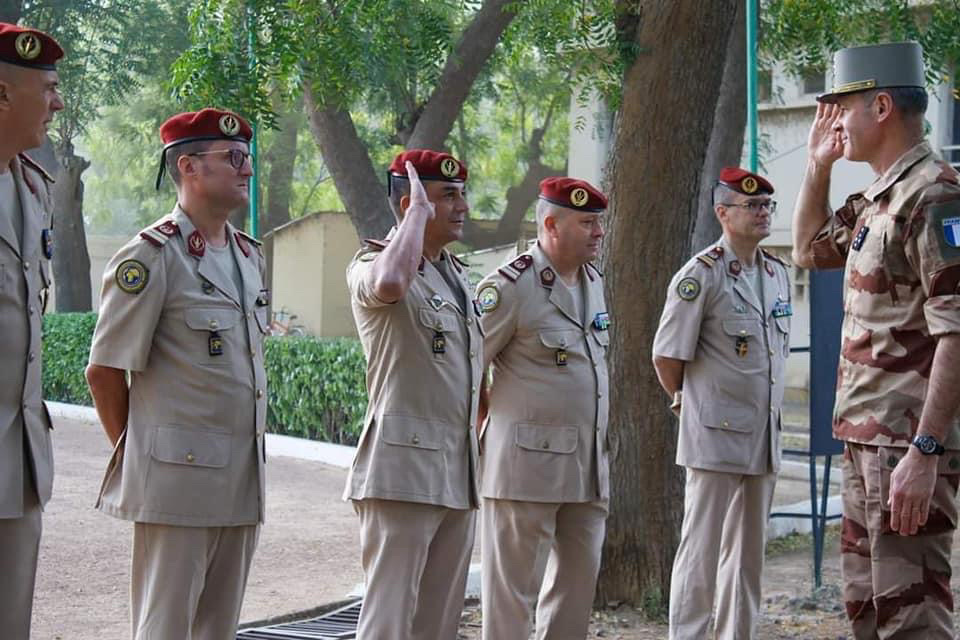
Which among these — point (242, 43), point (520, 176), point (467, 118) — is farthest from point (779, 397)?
point (520, 176)

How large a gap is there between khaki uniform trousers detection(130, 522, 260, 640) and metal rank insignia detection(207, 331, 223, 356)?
0.57 metres

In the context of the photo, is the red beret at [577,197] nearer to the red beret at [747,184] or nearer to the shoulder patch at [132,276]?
the red beret at [747,184]

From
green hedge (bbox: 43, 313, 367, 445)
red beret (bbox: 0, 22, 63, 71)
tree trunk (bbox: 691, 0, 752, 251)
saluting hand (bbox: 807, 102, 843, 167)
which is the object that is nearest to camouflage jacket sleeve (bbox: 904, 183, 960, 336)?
saluting hand (bbox: 807, 102, 843, 167)

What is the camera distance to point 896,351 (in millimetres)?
3924

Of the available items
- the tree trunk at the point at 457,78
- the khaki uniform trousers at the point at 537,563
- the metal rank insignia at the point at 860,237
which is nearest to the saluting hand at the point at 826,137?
the metal rank insignia at the point at 860,237

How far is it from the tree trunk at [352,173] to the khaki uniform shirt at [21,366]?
9892 mm

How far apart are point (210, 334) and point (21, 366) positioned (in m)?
0.76

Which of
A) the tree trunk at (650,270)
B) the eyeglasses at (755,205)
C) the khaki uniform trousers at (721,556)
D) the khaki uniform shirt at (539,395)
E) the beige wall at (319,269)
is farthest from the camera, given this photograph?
the beige wall at (319,269)

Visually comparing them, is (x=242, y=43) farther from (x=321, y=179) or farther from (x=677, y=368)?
(x=321, y=179)

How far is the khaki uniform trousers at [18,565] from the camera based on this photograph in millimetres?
3742

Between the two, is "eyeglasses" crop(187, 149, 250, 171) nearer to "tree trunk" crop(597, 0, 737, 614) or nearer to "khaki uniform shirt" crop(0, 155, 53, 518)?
"khaki uniform shirt" crop(0, 155, 53, 518)

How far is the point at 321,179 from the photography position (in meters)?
Answer: 40.7

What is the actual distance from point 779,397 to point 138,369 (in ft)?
11.3

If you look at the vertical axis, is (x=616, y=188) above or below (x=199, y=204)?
above
